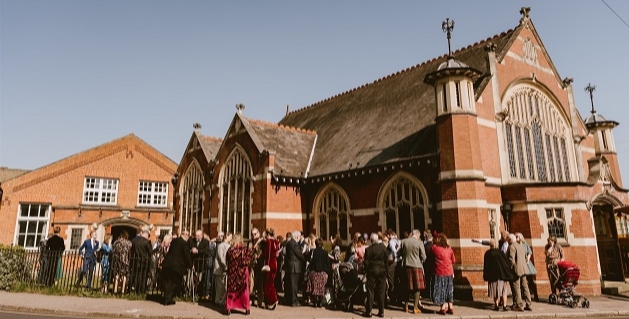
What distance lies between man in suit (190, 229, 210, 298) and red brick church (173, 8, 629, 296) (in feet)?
20.7

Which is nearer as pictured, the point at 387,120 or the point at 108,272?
the point at 108,272

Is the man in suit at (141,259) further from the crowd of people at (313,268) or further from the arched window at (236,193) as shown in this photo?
the arched window at (236,193)

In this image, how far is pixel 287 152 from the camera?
21203 millimetres

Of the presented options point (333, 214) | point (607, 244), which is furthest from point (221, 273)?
point (607, 244)

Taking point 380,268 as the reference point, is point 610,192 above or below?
above

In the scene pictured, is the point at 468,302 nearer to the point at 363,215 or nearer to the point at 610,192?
the point at 363,215

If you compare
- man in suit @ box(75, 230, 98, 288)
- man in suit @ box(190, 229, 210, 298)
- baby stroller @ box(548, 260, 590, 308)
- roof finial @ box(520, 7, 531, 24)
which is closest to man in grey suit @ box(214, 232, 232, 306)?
man in suit @ box(190, 229, 210, 298)

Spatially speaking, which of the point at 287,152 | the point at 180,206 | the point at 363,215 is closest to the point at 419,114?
the point at 363,215

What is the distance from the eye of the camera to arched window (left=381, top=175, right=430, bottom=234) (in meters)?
15.1

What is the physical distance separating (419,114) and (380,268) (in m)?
9.48

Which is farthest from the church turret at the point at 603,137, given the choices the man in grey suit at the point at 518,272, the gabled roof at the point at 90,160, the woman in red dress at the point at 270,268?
the gabled roof at the point at 90,160

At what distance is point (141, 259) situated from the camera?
1250 cm

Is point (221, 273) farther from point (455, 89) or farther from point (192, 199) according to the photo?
point (192, 199)

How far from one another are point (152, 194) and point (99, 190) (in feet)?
11.9
